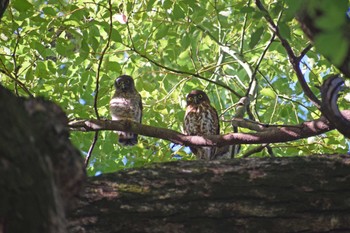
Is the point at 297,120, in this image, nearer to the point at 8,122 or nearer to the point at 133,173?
the point at 133,173

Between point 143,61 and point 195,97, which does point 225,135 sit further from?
point 195,97

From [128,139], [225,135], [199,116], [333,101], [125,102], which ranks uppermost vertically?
[125,102]

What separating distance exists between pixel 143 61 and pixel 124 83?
13.5 inches

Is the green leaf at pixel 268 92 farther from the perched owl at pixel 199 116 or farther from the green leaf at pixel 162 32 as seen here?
the perched owl at pixel 199 116

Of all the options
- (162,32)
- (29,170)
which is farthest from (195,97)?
(29,170)

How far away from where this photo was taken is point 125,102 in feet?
22.4

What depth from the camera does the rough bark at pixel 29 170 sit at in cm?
139

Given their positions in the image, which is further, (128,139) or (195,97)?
(195,97)

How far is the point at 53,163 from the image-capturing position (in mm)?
1590

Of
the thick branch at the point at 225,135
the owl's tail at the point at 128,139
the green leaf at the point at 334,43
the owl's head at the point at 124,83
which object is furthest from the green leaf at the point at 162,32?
the green leaf at the point at 334,43

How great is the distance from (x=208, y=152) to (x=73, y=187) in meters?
4.84

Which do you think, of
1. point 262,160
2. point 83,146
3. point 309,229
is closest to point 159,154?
point 83,146

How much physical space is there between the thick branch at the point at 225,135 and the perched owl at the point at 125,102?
2547 mm

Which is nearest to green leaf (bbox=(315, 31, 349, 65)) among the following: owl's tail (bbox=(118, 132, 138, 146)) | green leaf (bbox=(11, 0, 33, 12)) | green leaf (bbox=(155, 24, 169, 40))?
green leaf (bbox=(11, 0, 33, 12))
